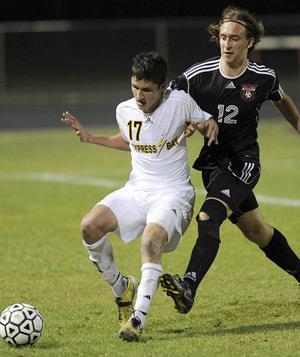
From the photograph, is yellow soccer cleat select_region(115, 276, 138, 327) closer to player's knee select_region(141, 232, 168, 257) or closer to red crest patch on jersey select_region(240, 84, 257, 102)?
player's knee select_region(141, 232, 168, 257)

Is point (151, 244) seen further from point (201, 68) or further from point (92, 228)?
point (201, 68)

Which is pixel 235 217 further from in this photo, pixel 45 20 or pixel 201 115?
pixel 45 20

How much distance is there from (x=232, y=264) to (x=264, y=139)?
42.0 feet

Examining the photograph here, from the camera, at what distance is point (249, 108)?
24.2ft

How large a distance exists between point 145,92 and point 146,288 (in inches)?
55.2

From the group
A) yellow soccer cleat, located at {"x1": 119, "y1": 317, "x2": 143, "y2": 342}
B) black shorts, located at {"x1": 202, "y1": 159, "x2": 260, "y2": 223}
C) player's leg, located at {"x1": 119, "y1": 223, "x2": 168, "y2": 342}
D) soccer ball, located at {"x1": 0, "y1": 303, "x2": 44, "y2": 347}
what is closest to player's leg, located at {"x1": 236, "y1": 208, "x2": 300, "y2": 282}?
black shorts, located at {"x1": 202, "y1": 159, "x2": 260, "y2": 223}

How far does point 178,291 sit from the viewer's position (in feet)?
20.9

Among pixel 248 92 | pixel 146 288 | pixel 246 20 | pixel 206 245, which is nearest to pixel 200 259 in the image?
pixel 206 245

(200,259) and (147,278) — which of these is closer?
(147,278)

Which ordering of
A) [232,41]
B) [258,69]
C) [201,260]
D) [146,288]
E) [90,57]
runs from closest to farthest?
1. [146,288]
2. [201,260]
3. [232,41]
4. [258,69]
5. [90,57]

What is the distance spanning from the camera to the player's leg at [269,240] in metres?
7.66

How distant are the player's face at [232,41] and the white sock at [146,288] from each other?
1742 mm

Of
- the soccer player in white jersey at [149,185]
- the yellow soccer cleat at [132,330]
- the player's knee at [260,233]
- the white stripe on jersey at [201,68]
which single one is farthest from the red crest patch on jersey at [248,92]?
the yellow soccer cleat at [132,330]

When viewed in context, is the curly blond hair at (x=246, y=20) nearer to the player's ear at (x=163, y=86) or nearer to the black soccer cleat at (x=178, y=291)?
the player's ear at (x=163, y=86)
